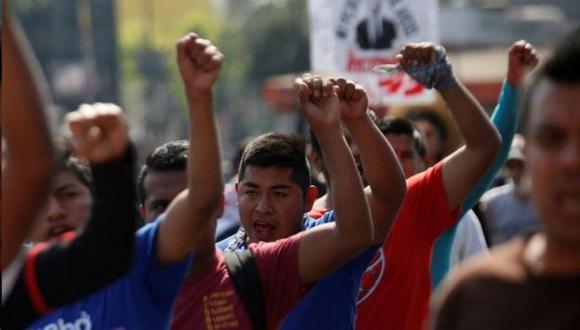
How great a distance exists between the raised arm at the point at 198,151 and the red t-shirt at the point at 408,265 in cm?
182

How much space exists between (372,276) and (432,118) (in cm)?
Answer: 667

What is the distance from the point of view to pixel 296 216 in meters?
6.11

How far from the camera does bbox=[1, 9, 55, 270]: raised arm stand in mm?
3428

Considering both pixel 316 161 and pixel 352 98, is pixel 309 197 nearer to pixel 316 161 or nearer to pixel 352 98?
pixel 352 98

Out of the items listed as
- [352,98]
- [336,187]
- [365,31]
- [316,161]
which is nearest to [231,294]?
[336,187]

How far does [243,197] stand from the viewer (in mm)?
6242

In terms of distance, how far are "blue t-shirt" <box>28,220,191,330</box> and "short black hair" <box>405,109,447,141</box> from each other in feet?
24.8

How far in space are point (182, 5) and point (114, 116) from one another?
9185cm

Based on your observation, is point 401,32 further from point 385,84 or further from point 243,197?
point 243,197

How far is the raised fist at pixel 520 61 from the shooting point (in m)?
5.98

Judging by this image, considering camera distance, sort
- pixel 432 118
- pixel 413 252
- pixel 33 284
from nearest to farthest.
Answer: pixel 33 284 → pixel 413 252 → pixel 432 118

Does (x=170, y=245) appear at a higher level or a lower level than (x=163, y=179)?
higher

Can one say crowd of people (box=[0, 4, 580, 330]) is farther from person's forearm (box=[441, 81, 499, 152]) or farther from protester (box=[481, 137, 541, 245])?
protester (box=[481, 137, 541, 245])

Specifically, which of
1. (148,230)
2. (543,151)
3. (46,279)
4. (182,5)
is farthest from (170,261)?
(182,5)
